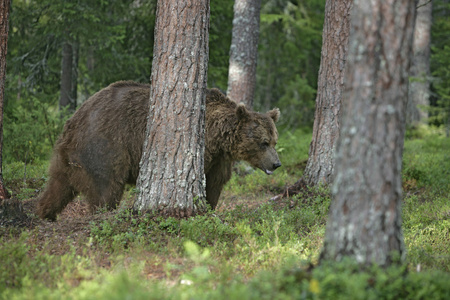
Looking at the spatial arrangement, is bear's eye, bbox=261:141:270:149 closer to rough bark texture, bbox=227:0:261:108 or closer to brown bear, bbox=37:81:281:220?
brown bear, bbox=37:81:281:220

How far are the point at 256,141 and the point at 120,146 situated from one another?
2261 mm

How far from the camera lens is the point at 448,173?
10.4 meters

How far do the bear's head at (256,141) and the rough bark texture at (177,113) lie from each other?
1.90m

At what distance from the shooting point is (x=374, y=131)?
11.5ft

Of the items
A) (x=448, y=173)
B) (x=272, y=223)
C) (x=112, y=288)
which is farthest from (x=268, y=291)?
(x=448, y=173)

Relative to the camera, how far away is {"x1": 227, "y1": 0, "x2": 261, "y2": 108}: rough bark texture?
1155 centimetres

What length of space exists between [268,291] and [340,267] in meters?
0.61

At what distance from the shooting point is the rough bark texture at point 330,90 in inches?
309

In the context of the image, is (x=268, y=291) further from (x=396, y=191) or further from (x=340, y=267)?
(x=396, y=191)

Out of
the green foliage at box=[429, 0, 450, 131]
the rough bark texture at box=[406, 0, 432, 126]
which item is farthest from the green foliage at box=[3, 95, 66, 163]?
the rough bark texture at box=[406, 0, 432, 126]

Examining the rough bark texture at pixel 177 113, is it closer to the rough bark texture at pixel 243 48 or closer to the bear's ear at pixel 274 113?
the bear's ear at pixel 274 113

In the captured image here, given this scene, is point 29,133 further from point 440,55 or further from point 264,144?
point 440,55

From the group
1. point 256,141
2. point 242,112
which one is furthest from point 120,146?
point 256,141

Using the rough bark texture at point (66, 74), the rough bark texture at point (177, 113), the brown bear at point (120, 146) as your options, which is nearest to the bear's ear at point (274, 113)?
the brown bear at point (120, 146)
